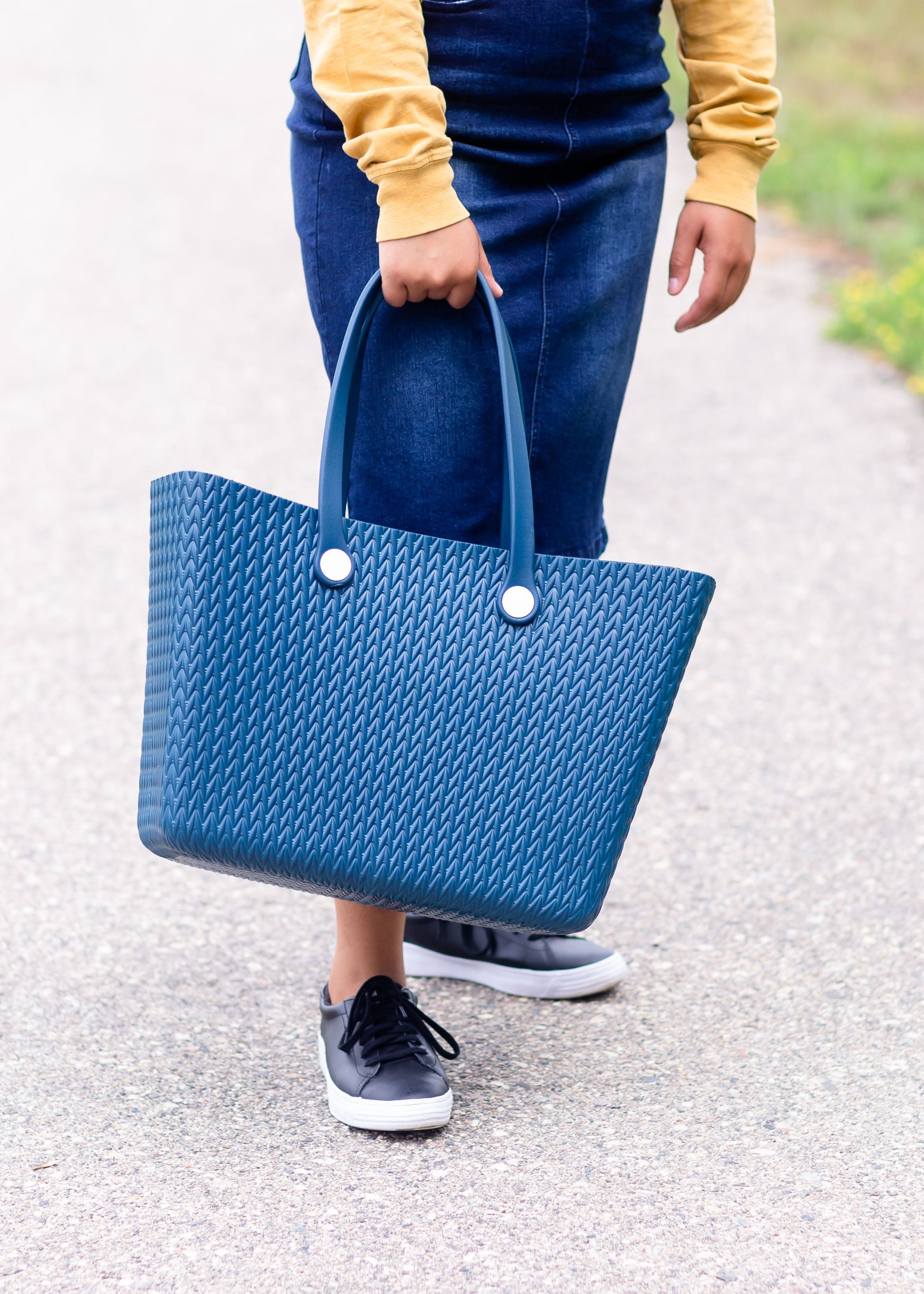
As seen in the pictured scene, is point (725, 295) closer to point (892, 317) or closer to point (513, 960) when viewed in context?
point (513, 960)

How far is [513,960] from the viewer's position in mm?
2158

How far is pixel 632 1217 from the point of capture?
1.61 meters

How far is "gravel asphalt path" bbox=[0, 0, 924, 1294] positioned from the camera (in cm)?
→ 158

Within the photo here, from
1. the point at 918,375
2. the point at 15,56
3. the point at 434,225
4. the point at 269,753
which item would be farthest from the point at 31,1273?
the point at 15,56

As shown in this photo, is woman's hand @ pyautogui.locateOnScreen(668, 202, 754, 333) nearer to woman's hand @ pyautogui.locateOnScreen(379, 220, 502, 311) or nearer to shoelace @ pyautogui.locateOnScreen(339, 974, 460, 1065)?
woman's hand @ pyautogui.locateOnScreen(379, 220, 502, 311)

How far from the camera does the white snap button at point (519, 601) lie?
5.09 feet

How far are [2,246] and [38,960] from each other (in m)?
4.77

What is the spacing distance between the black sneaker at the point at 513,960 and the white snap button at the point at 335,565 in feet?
2.49

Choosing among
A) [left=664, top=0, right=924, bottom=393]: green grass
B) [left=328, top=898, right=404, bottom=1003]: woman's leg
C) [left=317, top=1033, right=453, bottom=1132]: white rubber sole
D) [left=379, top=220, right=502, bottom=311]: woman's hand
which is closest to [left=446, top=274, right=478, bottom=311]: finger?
[left=379, top=220, right=502, bottom=311]: woman's hand

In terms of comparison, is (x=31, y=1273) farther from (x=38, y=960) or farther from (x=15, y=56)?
(x=15, y=56)

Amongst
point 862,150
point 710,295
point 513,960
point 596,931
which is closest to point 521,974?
point 513,960

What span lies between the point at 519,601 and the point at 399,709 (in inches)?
6.6

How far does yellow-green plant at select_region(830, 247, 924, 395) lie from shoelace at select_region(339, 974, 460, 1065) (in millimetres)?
3519

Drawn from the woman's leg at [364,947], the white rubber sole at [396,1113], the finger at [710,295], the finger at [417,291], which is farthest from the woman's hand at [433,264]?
the white rubber sole at [396,1113]
